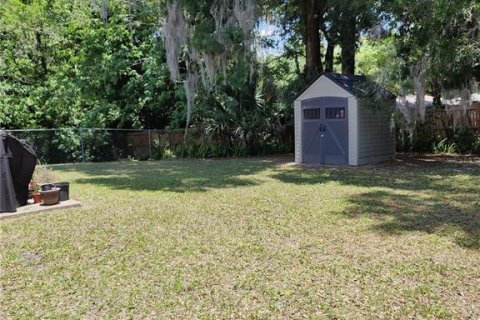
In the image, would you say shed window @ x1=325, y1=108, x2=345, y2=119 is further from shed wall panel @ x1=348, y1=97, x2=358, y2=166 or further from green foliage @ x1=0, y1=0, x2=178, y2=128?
green foliage @ x1=0, y1=0, x2=178, y2=128

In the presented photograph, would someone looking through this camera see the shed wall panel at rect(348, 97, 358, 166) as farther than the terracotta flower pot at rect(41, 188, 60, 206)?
Yes

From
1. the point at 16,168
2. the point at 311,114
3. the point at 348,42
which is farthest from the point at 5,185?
the point at 348,42

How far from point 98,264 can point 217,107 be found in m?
11.5

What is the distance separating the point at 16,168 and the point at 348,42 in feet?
36.6

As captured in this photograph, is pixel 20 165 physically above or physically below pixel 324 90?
below

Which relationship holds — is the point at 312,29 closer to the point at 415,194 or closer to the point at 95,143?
the point at 415,194

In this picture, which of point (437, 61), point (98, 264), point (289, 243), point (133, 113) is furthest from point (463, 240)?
point (133, 113)

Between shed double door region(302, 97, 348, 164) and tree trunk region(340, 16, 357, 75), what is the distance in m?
3.18

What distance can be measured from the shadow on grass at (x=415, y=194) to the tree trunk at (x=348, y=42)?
4705 mm

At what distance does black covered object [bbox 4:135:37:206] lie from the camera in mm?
5688

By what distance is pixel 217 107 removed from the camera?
1488cm

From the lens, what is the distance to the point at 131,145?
15.9 metres

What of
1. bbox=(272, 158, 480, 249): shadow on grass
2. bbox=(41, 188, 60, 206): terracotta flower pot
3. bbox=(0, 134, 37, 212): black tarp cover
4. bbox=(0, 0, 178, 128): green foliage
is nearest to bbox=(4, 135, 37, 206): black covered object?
bbox=(0, 134, 37, 212): black tarp cover

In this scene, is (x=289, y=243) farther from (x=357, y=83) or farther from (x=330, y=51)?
(x=330, y=51)
